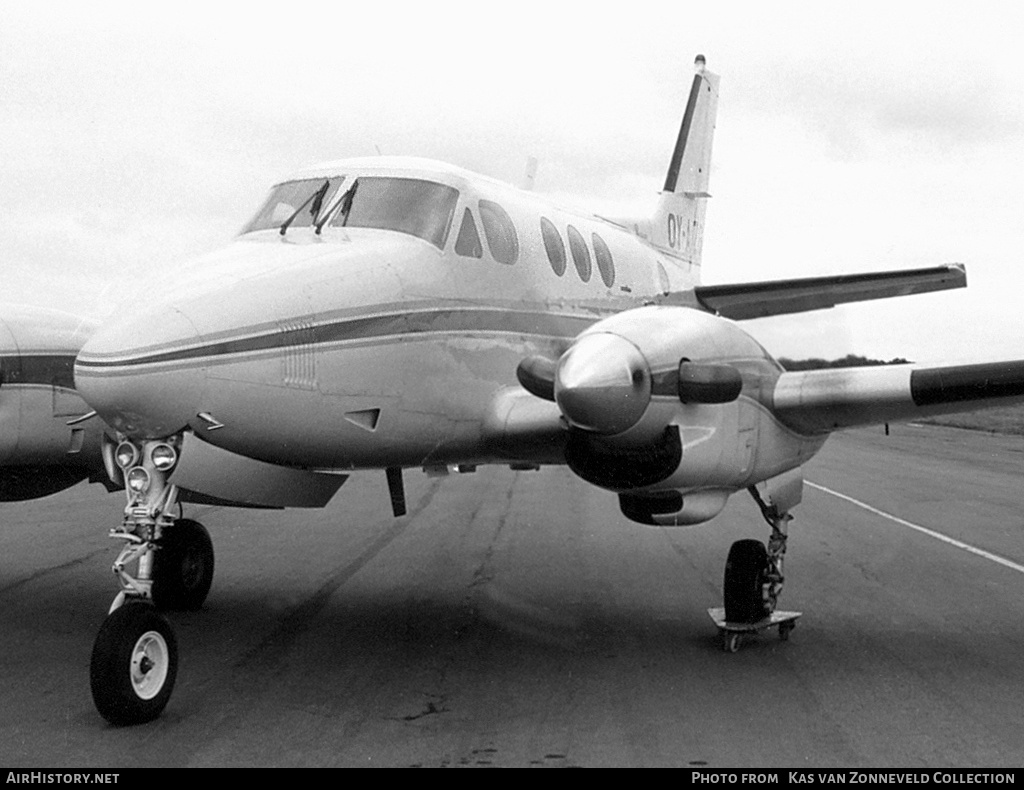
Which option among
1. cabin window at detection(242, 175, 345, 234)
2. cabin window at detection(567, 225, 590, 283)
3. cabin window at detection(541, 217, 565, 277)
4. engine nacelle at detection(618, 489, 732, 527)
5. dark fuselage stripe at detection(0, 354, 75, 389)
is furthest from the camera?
cabin window at detection(567, 225, 590, 283)

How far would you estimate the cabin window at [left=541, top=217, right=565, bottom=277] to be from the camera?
893cm

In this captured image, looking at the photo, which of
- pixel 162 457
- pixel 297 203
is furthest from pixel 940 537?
pixel 162 457

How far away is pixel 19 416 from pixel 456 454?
10.5 ft

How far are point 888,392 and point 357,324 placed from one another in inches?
134

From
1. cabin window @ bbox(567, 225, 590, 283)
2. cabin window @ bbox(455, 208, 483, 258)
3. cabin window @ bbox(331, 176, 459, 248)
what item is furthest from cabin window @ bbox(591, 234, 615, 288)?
cabin window @ bbox(331, 176, 459, 248)

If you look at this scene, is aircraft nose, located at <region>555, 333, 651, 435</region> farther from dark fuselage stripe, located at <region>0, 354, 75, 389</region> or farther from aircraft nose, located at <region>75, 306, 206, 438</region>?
dark fuselage stripe, located at <region>0, 354, 75, 389</region>

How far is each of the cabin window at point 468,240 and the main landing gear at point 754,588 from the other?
2461mm

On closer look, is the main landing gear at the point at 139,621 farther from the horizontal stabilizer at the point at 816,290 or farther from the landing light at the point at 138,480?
the horizontal stabilizer at the point at 816,290

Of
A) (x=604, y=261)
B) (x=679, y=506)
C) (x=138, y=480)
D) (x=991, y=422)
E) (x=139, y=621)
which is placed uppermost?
(x=604, y=261)

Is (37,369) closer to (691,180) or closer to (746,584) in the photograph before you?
(746,584)

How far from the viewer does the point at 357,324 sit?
269 inches

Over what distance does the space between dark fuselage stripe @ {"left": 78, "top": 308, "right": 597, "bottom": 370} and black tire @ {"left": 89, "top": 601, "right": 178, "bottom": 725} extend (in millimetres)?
1278
